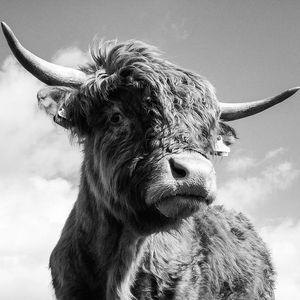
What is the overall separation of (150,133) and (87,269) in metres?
1.85

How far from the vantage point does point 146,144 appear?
5.04 m

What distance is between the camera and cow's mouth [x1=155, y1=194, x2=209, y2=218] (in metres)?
4.66

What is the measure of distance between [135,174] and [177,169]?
1.96 feet

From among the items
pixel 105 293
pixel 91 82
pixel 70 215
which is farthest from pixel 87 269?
pixel 91 82

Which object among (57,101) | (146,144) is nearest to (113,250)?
(146,144)

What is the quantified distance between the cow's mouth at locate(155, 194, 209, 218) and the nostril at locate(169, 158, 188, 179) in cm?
20

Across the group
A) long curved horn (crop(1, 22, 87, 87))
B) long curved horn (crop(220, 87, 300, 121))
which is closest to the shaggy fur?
long curved horn (crop(1, 22, 87, 87))

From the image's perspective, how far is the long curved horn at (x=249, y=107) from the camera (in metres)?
6.98

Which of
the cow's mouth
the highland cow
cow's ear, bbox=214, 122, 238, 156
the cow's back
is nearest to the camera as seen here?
the cow's mouth

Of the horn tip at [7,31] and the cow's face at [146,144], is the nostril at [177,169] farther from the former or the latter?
the horn tip at [7,31]

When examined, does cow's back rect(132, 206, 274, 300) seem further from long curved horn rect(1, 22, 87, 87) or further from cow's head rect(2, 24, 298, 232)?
long curved horn rect(1, 22, 87, 87)

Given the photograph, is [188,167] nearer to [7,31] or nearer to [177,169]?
[177,169]

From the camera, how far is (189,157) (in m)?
4.62

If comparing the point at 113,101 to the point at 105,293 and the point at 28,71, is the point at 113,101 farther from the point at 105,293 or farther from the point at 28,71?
the point at 105,293
